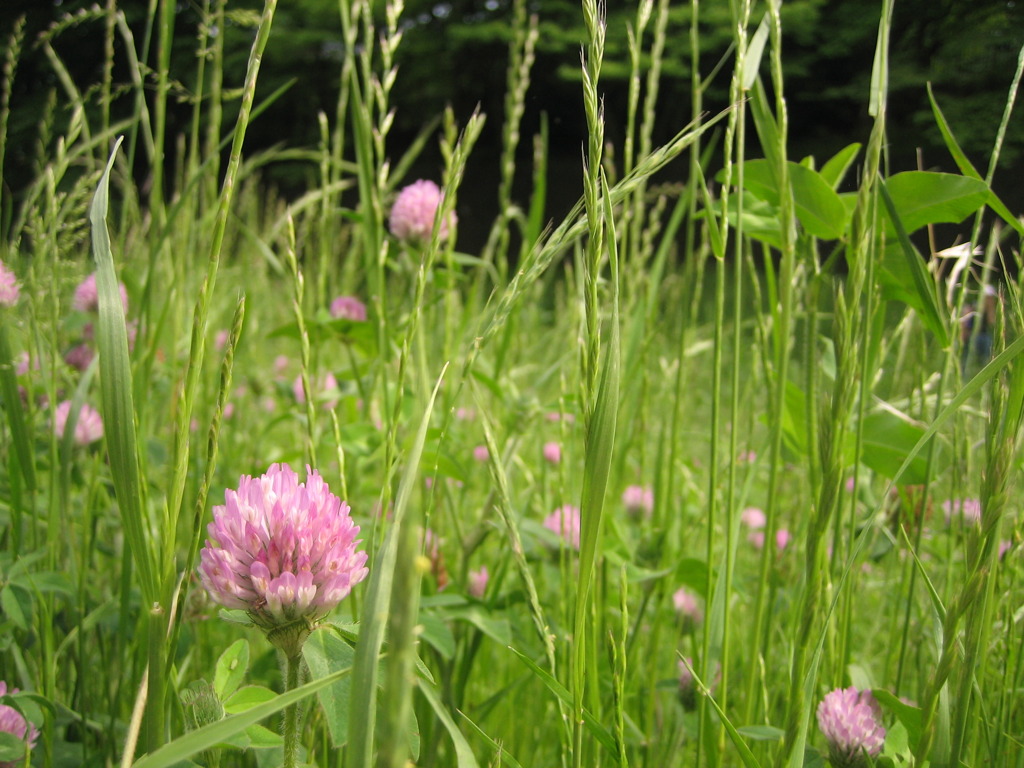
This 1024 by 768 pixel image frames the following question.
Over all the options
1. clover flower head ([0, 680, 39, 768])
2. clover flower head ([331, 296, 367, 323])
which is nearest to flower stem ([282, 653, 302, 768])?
clover flower head ([0, 680, 39, 768])

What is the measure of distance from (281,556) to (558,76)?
25.3 feet

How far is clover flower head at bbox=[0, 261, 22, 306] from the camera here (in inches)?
27.7

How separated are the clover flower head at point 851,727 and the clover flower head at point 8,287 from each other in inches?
27.8

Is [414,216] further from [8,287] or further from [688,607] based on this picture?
[688,607]

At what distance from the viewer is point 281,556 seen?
0.34 m

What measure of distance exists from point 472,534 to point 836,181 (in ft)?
1.42

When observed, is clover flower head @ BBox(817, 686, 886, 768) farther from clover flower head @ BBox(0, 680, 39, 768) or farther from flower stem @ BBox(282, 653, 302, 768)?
clover flower head @ BBox(0, 680, 39, 768)

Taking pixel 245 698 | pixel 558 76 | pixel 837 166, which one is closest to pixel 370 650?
pixel 245 698

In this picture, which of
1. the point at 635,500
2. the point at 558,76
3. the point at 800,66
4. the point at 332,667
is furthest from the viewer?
the point at 558,76

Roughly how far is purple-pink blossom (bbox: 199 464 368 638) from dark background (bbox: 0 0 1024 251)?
280mm

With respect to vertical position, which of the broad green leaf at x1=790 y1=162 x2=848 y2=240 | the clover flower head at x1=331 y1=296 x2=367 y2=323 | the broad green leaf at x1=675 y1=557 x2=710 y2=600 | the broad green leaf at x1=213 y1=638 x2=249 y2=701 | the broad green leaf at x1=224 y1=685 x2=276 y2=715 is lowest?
the broad green leaf at x1=675 y1=557 x2=710 y2=600

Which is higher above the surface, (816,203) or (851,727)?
(816,203)

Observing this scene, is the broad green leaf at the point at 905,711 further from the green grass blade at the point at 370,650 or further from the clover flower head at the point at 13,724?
the clover flower head at the point at 13,724

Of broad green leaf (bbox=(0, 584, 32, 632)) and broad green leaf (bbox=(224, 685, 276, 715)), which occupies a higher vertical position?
broad green leaf (bbox=(224, 685, 276, 715))
